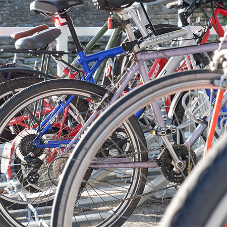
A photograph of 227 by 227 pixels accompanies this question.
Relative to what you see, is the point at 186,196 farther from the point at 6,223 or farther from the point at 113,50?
the point at 113,50

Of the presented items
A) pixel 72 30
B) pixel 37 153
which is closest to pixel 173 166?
pixel 37 153

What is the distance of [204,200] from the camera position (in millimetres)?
913

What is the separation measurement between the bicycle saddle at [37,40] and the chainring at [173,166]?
3.58 feet

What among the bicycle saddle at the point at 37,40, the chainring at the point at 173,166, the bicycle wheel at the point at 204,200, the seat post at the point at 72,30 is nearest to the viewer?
the bicycle wheel at the point at 204,200

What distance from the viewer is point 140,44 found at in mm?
2188

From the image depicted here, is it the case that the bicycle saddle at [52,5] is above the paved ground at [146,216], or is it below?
above

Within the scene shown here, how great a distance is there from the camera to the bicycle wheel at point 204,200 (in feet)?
3.00

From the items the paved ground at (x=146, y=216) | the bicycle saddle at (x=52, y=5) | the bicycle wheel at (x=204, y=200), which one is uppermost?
the bicycle saddle at (x=52, y=5)

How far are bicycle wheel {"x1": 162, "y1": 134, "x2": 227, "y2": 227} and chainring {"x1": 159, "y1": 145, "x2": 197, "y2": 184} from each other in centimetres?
118

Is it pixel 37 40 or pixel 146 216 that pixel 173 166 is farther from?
pixel 37 40

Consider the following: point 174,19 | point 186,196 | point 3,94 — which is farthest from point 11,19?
point 186,196

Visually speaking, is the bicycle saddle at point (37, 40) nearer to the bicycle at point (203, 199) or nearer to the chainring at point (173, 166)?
the chainring at point (173, 166)

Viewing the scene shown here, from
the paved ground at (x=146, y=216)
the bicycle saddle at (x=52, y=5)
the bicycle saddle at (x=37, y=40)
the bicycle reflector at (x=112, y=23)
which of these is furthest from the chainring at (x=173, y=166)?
the bicycle saddle at (x=52, y=5)

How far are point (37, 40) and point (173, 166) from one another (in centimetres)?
119
